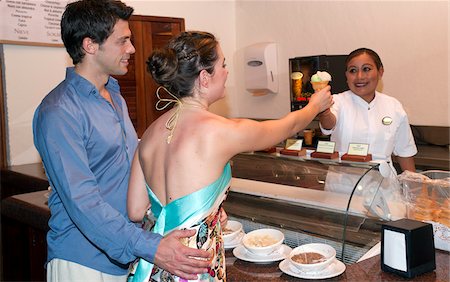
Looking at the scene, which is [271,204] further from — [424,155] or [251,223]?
[424,155]

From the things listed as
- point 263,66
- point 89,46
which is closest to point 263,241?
point 89,46

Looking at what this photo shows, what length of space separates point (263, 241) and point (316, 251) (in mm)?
224

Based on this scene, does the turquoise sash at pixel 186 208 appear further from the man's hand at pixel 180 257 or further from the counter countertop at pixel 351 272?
the counter countertop at pixel 351 272

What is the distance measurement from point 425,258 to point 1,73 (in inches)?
128

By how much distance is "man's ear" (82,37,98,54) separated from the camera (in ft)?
5.55

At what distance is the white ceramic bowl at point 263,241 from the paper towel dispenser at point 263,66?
10.5 ft

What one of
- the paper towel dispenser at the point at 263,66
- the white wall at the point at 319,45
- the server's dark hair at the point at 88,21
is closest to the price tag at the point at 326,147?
the server's dark hair at the point at 88,21

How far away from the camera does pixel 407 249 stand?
1.56 meters

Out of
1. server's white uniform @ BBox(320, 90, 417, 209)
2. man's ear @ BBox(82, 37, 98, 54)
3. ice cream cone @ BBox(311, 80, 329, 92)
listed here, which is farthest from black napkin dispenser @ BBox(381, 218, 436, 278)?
server's white uniform @ BBox(320, 90, 417, 209)

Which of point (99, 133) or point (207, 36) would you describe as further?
point (99, 133)

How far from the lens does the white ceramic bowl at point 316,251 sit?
1613 millimetres

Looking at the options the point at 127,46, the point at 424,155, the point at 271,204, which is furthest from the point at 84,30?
the point at 424,155

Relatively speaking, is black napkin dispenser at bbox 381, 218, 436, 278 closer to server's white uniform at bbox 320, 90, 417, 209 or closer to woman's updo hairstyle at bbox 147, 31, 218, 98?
woman's updo hairstyle at bbox 147, 31, 218, 98

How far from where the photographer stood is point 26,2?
3678mm
